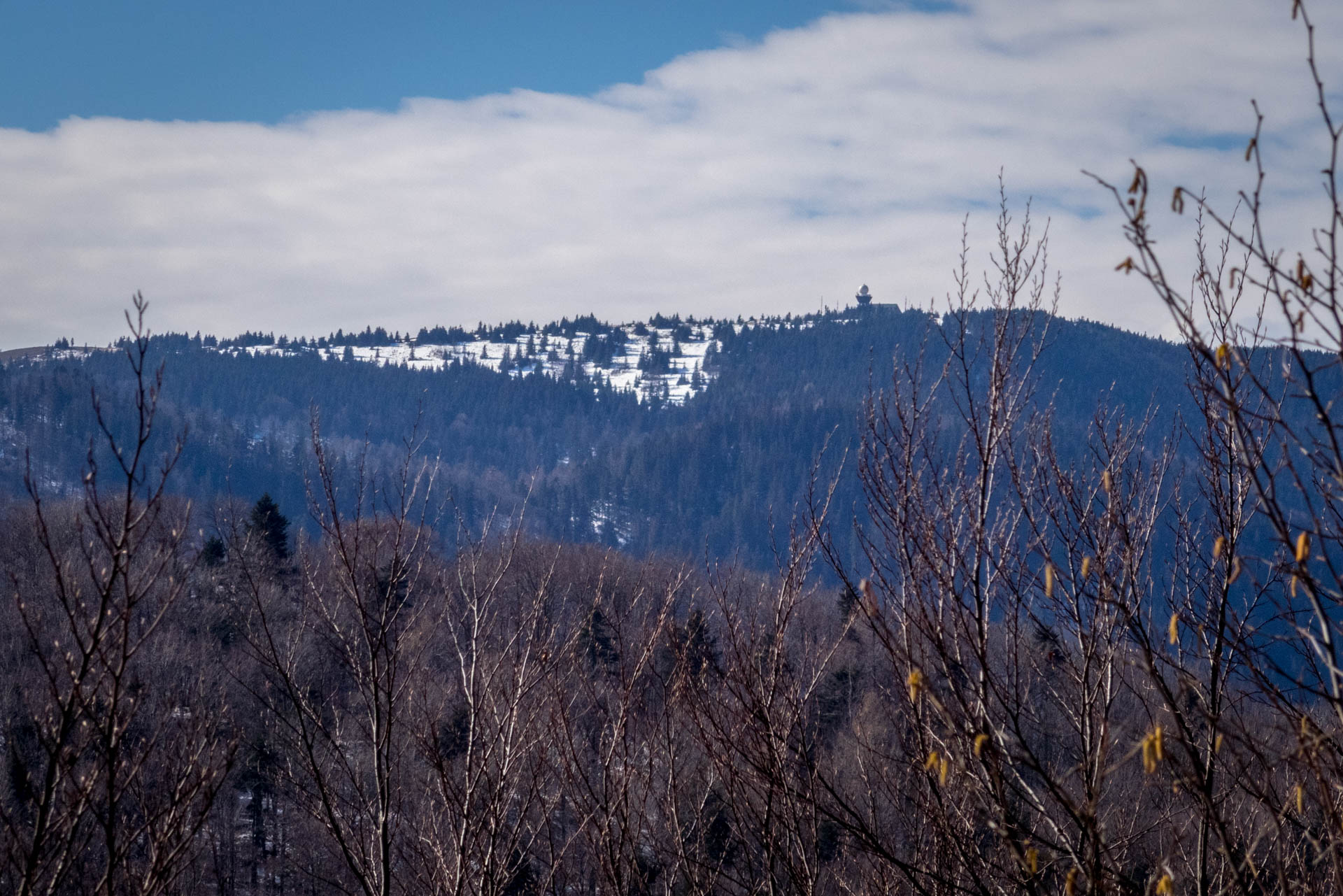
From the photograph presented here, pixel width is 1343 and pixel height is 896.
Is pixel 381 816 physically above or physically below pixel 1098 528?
below

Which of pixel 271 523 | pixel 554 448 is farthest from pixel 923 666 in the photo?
pixel 554 448

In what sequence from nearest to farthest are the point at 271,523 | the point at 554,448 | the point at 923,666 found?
1. the point at 923,666
2. the point at 271,523
3. the point at 554,448

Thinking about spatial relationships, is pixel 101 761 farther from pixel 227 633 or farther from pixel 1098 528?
pixel 227 633

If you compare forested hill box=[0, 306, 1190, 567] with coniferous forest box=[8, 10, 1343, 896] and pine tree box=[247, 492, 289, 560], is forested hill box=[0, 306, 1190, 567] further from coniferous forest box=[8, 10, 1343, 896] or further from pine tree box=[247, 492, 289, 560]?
coniferous forest box=[8, 10, 1343, 896]

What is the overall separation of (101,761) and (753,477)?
505 ft

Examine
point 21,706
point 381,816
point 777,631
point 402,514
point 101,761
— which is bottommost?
point 21,706

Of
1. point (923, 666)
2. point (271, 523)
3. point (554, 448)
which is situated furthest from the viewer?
point (554, 448)

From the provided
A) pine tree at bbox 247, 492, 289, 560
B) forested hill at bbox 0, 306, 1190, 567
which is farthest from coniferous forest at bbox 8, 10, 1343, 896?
forested hill at bbox 0, 306, 1190, 567

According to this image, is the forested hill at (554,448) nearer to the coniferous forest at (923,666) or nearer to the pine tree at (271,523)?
the pine tree at (271,523)

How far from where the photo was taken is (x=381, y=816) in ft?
19.8

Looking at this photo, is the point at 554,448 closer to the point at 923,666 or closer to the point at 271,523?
the point at 271,523

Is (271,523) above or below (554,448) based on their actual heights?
above

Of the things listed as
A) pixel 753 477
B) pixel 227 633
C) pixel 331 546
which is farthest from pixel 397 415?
pixel 331 546

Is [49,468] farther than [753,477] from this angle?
No
